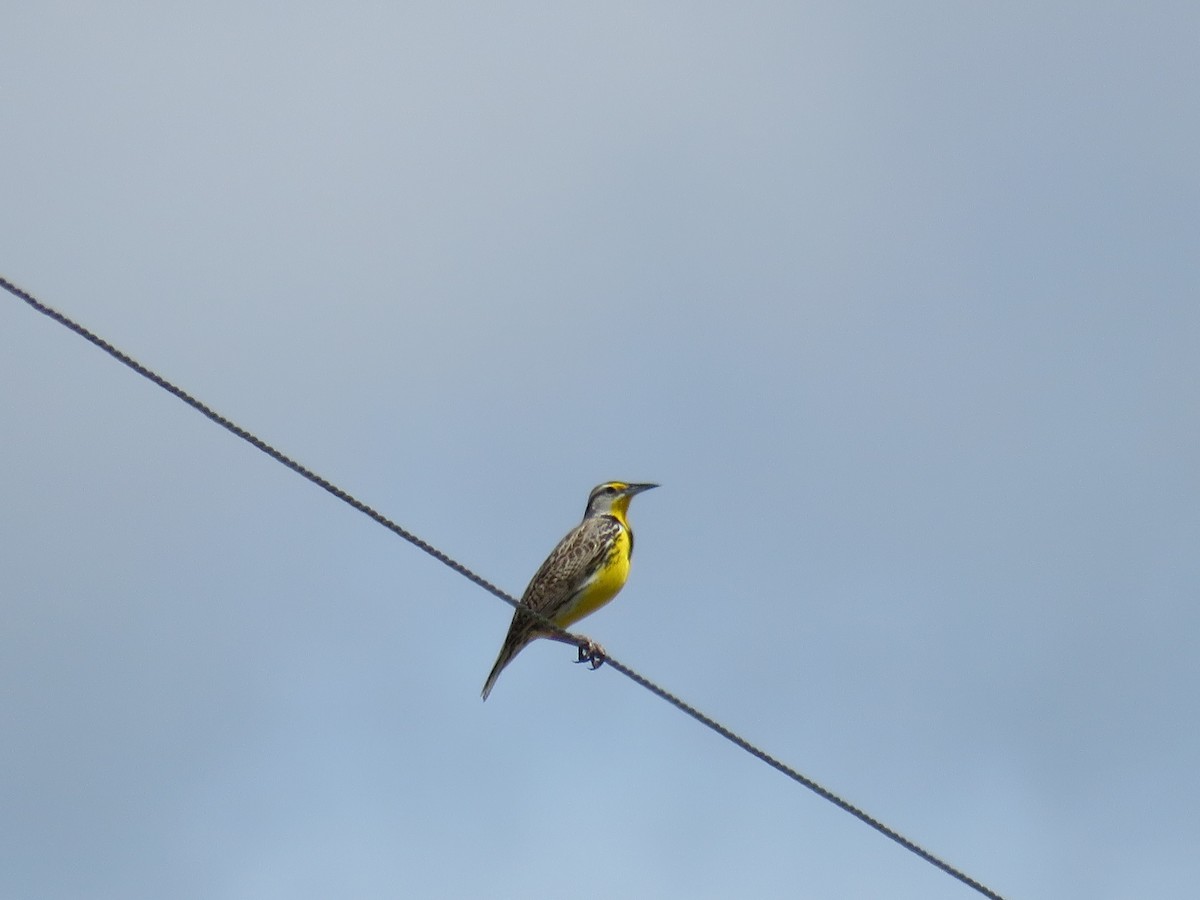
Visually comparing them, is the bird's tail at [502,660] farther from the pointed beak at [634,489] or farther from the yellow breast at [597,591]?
the pointed beak at [634,489]

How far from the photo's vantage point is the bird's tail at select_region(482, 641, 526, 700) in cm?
1919

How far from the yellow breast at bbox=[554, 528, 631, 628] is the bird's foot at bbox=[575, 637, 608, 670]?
2.80 ft

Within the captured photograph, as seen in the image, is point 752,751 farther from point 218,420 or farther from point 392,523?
point 218,420

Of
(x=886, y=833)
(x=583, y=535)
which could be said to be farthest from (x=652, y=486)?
(x=886, y=833)

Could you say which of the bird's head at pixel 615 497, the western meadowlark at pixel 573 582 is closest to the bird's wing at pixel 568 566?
the western meadowlark at pixel 573 582

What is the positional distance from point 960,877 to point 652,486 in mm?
10261

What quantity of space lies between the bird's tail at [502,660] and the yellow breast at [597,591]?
503mm

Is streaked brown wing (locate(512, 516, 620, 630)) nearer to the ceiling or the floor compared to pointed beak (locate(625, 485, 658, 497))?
nearer to the floor

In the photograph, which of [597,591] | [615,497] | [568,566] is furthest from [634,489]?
[597,591]

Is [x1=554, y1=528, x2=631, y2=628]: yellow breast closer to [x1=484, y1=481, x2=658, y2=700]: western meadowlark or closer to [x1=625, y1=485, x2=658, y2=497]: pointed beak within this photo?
[x1=484, y1=481, x2=658, y2=700]: western meadowlark

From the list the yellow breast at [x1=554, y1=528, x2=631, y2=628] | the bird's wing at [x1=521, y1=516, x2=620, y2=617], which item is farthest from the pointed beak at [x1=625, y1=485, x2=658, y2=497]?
the yellow breast at [x1=554, y1=528, x2=631, y2=628]

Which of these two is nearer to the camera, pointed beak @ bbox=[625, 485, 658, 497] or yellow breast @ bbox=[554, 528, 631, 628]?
yellow breast @ bbox=[554, 528, 631, 628]

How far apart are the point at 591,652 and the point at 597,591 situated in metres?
1.10

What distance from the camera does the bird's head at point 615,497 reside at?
2077cm
